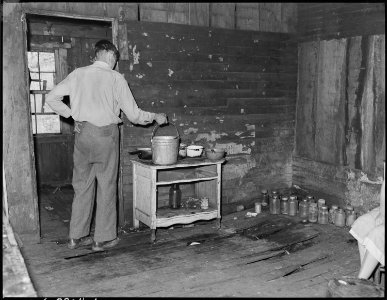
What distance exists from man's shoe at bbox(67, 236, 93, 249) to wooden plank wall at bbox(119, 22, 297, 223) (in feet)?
2.60

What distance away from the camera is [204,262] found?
190 inches

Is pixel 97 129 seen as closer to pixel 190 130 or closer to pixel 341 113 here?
pixel 190 130

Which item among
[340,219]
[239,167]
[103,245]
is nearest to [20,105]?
[103,245]

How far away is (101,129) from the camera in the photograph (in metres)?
5.01

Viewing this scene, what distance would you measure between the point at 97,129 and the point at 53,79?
15.3 feet

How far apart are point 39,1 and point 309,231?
187 inches

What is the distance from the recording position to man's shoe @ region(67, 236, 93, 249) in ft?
17.1

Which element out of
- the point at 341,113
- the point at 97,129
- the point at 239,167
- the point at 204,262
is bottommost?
the point at 204,262

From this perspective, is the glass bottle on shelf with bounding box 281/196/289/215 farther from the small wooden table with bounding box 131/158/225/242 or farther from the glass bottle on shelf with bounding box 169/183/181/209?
the glass bottle on shelf with bounding box 169/183/181/209

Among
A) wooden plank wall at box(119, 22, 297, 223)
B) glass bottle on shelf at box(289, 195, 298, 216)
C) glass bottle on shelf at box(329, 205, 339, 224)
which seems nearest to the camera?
wooden plank wall at box(119, 22, 297, 223)

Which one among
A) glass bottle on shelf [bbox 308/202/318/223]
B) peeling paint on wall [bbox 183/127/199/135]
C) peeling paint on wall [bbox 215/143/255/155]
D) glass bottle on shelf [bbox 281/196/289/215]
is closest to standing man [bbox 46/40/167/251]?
peeling paint on wall [bbox 183/127/199/135]

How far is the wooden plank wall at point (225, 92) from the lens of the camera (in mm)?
5992

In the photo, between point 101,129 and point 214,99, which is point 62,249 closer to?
point 101,129

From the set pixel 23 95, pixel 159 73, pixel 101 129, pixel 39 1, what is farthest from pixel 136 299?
pixel 39 1
